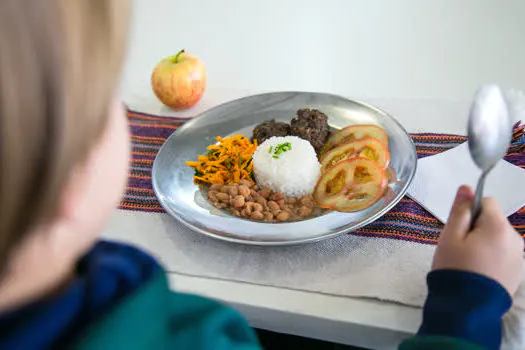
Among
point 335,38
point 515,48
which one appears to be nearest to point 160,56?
point 335,38

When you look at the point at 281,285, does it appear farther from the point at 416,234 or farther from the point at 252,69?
the point at 252,69

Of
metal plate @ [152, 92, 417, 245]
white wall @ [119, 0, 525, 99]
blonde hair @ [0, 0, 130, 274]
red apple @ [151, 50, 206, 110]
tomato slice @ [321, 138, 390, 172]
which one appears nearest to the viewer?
blonde hair @ [0, 0, 130, 274]

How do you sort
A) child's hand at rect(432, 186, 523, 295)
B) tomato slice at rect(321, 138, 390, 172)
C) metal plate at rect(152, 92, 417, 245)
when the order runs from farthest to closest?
tomato slice at rect(321, 138, 390, 172)
metal plate at rect(152, 92, 417, 245)
child's hand at rect(432, 186, 523, 295)

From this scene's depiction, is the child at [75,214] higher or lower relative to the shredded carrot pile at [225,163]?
higher

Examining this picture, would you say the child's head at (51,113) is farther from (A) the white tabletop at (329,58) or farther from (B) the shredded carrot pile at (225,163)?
(B) the shredded carrot pile at (225,163)

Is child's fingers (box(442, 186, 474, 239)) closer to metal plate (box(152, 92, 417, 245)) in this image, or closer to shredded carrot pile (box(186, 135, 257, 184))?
metal plate (box(152, 92, 417, 245))

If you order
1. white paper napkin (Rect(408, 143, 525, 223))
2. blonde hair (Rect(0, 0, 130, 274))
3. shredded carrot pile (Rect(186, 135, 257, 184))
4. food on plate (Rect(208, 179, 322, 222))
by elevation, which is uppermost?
blonde hair (Rect(0, 0, 130, 274))

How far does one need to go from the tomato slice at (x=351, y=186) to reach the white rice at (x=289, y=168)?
2cm

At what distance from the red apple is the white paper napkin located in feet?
1.59

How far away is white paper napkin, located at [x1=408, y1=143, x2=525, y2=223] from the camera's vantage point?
72 centimetres

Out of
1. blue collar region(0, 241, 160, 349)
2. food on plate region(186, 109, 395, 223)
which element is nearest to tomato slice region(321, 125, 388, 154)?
food on plate region(186, 109, 395, 223)

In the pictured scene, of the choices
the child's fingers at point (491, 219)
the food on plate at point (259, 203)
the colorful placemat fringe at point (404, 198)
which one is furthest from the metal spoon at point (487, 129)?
the food on plate at point (259, 203)

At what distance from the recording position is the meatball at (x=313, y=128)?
857 millimetres

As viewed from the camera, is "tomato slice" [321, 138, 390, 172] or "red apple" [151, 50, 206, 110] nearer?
"tomato slice" [321, 138, 390, 172]
